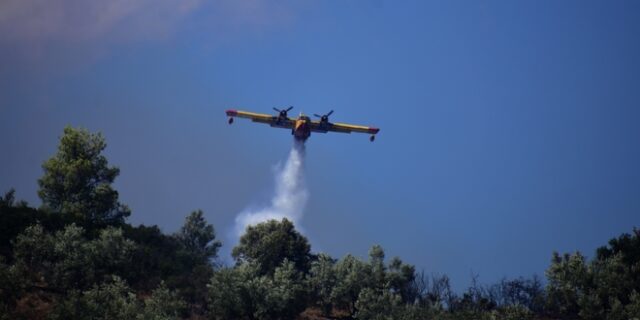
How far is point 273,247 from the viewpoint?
93.7m

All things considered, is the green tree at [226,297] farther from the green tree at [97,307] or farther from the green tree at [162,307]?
the green tree at [97,307]

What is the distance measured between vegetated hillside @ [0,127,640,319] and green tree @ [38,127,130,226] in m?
0.17

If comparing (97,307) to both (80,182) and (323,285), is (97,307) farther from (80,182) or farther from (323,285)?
(80,182)

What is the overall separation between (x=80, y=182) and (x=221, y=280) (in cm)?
3256

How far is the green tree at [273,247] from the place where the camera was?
92812 millimetres

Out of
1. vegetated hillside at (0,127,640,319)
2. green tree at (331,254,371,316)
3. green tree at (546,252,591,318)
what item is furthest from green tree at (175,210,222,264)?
green tree at (546,252,591,318)

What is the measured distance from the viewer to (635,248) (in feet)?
283

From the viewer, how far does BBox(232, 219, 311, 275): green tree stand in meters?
92.8

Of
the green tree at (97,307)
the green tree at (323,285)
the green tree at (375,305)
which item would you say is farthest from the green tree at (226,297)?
the green tree at (375,305)

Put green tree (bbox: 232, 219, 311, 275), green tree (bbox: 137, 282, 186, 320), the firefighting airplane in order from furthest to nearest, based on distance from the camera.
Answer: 1. the firefighting airplane
2. green tree (bbox: 232, 219, 311, 275)
3. green tree (bbox: 137, 282, 186, 320)

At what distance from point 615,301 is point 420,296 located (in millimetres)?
22377

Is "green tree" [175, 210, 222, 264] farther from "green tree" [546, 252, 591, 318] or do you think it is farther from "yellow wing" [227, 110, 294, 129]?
"green tree" [546, 252, 591, 318]

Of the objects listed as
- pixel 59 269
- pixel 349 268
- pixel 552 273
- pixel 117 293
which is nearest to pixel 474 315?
pixel 552 273

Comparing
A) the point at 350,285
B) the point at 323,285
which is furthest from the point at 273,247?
the point at 350,285
